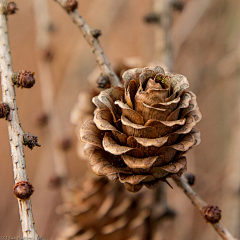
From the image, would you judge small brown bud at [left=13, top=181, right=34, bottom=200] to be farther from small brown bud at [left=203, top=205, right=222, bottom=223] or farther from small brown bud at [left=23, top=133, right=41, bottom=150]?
small brown bud at [left=203, top=205, right=222, bottom=223]

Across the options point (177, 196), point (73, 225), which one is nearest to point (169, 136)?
point (73, 225)

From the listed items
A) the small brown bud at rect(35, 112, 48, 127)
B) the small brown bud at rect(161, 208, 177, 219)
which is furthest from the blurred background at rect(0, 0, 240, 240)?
the small brown bud at rect(161, 208, 177, 219)

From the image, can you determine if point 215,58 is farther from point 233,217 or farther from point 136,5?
point 233,217

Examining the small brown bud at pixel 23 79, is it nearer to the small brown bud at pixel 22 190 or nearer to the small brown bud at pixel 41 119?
the small brown bud at pixel 22 190

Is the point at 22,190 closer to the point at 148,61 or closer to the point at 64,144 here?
the point at 64,144

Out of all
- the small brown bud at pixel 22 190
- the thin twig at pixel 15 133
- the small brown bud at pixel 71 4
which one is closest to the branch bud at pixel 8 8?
the thin twig at pixel 15 133

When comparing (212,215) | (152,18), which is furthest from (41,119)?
(212,215)
